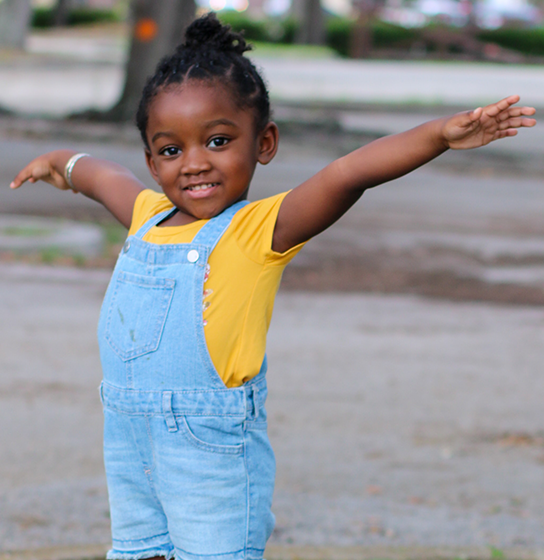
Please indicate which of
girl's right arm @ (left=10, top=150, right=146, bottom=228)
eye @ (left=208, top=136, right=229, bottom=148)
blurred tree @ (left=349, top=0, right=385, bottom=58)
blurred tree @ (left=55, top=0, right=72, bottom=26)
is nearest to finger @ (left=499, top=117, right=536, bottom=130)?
eye @ (left=208, top=136, right=229, bottom=148)

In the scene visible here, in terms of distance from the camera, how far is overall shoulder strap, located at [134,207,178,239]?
227 cm

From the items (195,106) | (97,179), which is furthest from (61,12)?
(195,106)

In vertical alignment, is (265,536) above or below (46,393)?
above

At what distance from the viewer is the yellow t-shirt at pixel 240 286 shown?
211 centimetres

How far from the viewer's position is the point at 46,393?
4.89 meters

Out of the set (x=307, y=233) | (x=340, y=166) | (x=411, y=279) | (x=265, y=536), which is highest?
(x=340, y=166)

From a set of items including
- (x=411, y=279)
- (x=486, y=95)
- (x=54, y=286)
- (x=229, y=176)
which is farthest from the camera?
(x=486, y=95)

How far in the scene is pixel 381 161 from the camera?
6.56 ft

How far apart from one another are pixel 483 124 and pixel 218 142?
0.62 metres

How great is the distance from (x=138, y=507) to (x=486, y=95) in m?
23.4

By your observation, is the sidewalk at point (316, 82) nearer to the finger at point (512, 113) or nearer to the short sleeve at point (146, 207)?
the short sleeve at point (146, 207)

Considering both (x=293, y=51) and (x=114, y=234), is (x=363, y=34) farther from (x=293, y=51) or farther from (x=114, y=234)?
(x=114, y=234)

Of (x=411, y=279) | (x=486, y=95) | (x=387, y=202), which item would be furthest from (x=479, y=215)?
(x=486, y=95)

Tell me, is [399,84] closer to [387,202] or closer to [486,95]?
[486,95]
